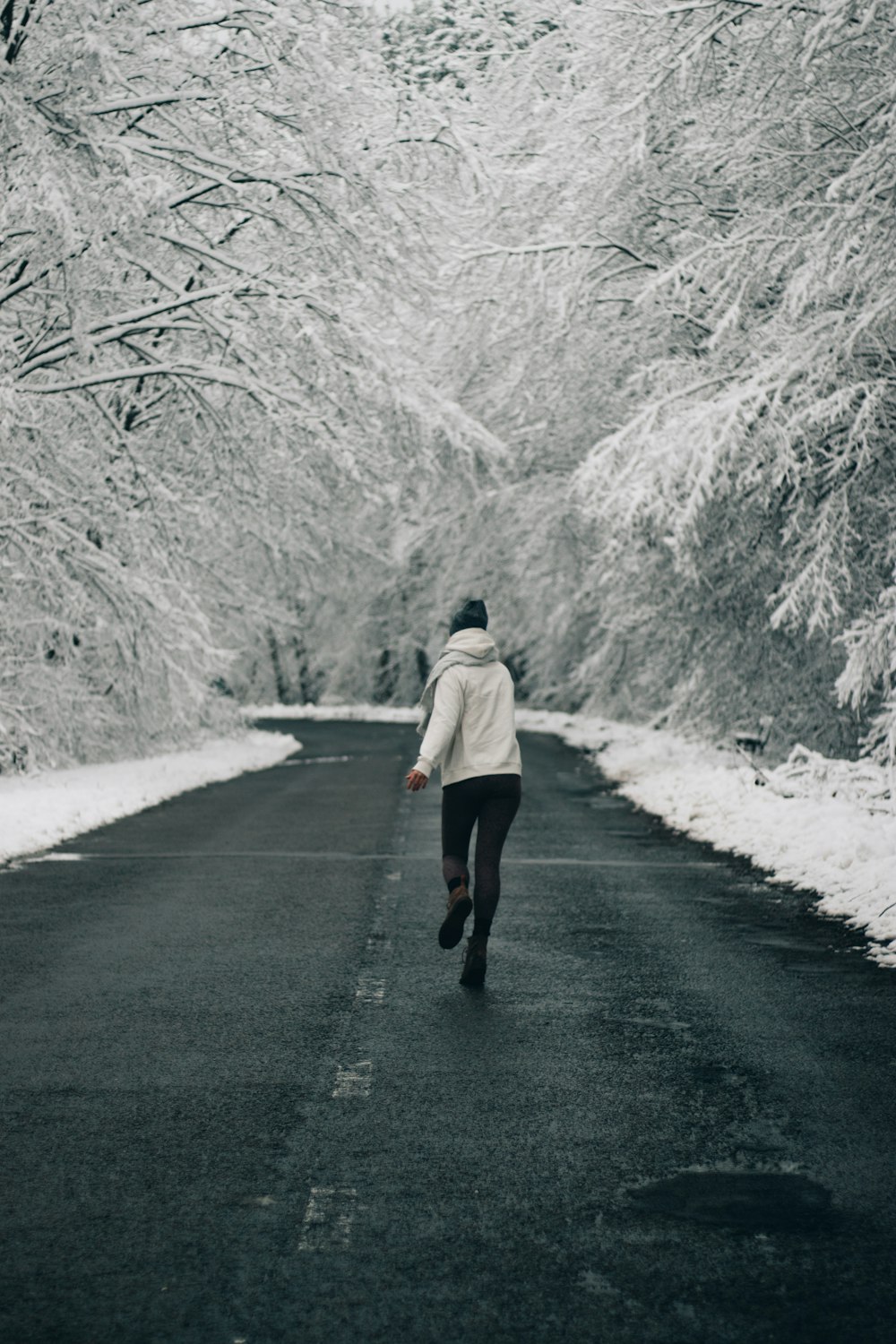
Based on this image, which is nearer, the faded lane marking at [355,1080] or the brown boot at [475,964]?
the faded lane marking at [355,1080]

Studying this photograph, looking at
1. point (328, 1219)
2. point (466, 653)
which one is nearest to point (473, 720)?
point (466, 653)

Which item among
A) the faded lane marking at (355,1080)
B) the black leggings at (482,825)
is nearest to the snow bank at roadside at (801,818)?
the black leggings at (482,825)

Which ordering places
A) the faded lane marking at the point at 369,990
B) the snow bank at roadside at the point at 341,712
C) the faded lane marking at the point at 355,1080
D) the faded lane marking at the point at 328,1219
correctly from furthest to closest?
the snow bank at roadside at the point at 341,712 → the faded lane marking at the point at 369,990 → the faded lane marking at the point at 355,1080 → the faded lane marking at the point at 328,1219

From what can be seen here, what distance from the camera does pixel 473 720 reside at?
7504 mm

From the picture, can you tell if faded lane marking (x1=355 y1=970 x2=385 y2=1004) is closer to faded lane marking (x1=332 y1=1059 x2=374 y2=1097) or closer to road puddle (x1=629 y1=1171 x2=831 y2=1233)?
faded lane marking (x1=332 y1=1059 x2=374 y2=1097)

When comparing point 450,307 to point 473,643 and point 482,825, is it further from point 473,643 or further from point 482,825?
point 482,825

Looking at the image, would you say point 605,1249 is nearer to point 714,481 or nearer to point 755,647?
point 714,481

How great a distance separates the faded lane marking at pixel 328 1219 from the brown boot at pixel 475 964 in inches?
114

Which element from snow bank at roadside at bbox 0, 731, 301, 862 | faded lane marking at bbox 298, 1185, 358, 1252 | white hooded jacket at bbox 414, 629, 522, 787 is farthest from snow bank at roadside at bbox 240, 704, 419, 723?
faded lane marking at bbox 298, 1185, 358, 1252

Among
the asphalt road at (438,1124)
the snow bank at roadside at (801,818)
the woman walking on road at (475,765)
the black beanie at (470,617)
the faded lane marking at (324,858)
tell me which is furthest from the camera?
the faded lane marking at (324,858)

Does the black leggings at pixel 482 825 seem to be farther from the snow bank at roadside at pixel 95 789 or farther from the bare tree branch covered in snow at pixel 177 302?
the bare tree branch covered in snow at pixel 177 302

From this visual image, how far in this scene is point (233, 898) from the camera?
396 inches

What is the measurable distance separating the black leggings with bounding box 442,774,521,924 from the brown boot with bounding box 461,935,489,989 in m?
0.13

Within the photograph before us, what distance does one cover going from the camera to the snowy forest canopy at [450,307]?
13.8 m
